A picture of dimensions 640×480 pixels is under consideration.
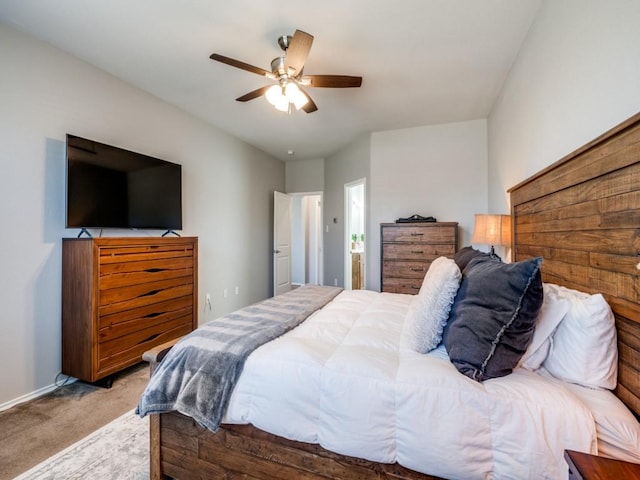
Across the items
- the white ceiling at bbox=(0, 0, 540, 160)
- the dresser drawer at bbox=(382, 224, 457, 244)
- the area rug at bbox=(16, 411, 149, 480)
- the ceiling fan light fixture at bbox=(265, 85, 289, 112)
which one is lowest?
the area rug at bbox=(16, 411, 149, 480)

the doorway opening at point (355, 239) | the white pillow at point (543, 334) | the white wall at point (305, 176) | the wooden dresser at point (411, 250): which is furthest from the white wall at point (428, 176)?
the white pillow at point (543, 334)

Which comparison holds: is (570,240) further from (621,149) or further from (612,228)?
(621,149)

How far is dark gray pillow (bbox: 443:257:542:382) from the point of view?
98cm

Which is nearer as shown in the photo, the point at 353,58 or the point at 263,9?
the point at 263,9

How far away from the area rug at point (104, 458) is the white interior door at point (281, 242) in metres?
3.49

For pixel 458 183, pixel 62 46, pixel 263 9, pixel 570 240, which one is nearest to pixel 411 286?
pixel 458 183

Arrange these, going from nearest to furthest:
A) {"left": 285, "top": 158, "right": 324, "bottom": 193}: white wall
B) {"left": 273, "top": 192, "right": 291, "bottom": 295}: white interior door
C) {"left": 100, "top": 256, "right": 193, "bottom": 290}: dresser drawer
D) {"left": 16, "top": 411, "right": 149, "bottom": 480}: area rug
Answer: {"left": 16, "top": 411, "right": 149, "bottom": 480}: area rug < {"left": 100, "top": 256, "right": 193, "bottom": 290}: dresser drawer < {"left": 273, "top": 192, "right": 291, "bottom": 295}: white interior door < {"left": 285, "top": 158, "right": 324, "bottom": 193}: white wall

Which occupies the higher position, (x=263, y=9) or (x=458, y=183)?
(x=263, y=9)

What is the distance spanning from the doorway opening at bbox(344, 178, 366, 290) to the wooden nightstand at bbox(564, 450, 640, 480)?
3.39 meters

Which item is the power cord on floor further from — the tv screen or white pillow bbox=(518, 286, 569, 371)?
white pillow bbox=(518, 286, 569, 371)

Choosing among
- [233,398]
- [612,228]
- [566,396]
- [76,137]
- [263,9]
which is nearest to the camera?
[566,396]

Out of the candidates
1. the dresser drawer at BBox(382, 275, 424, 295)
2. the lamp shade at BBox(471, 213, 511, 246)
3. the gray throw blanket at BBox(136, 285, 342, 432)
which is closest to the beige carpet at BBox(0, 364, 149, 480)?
the gray throw blanket at BBox(136, 285, 342, 432)

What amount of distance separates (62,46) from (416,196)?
384 cm

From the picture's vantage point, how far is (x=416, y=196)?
3797 millimetres
